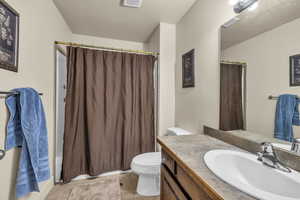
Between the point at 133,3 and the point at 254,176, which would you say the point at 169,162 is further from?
the point at 133,3

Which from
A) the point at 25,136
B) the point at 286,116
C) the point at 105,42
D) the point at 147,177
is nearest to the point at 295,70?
the point at 286,116

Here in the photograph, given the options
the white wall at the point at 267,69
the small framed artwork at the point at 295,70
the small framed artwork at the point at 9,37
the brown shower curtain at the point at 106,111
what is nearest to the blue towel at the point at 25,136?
the small framed artwork at the point at 9,37

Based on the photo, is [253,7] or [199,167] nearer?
[199,167]

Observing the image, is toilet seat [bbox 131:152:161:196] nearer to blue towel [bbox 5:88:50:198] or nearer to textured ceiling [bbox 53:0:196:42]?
blue towel [bbox 5:88:50:198]

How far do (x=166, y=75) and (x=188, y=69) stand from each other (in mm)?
454

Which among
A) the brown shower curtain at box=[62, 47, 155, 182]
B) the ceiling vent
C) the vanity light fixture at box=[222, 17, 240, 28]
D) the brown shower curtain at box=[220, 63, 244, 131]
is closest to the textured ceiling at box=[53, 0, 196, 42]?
the ceiling vent

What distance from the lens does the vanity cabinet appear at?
1.76ft

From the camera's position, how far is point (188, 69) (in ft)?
5.49

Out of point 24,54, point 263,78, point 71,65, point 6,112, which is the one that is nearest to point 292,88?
point 263,78

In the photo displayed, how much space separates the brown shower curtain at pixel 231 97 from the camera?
3.34ft

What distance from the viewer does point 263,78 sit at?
2.73ft

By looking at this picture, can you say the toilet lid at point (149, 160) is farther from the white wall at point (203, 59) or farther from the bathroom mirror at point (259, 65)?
the bathroom mirror at point (259, 65)

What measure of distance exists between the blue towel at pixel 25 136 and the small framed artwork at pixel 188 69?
1590mm

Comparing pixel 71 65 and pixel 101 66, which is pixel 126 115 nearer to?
pixel 101 66
